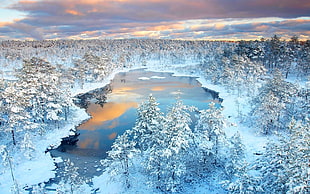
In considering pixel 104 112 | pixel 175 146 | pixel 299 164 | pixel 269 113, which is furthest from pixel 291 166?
pixel 104 112

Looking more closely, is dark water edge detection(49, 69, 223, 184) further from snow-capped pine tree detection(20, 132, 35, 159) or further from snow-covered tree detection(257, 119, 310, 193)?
snow-covered tree detection(257, 119, 310, 193)

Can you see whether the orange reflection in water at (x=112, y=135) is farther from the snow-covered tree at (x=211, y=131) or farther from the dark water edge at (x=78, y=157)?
the snow-covered tree at (x=211, y=131)

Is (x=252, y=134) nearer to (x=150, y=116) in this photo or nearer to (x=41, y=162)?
(x=150, y=116)

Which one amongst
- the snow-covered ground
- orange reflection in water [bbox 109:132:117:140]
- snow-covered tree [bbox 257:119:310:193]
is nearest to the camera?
snow-covered tree [bbox 257:119:310:193]

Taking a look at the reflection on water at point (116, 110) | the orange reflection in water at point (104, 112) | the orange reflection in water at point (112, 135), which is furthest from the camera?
the orange reflection in water at point (104, 112)

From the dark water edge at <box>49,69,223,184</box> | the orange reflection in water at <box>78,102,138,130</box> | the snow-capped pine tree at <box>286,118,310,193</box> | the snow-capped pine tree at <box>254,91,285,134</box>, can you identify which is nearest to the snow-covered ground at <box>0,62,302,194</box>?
the dark water edge at <box>49,69,223,184</box>

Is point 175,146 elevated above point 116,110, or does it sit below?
above

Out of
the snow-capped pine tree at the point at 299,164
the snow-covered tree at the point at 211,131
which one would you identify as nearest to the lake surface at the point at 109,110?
the snow-covered tree at the point at 211,131

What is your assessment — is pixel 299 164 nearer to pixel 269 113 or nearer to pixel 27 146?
pixel 269 113
